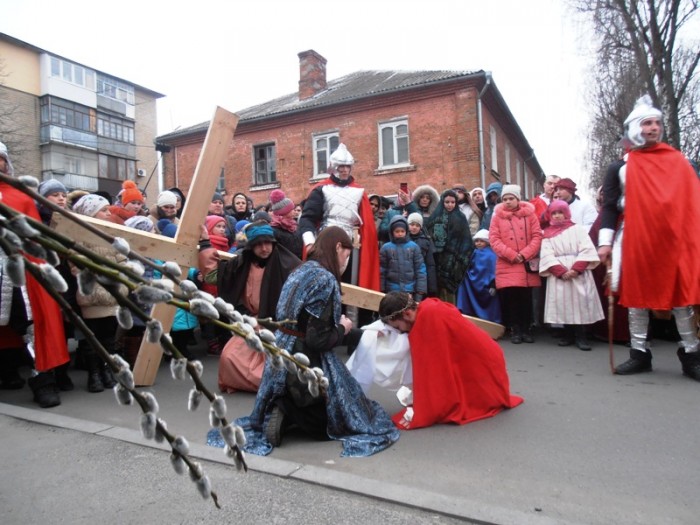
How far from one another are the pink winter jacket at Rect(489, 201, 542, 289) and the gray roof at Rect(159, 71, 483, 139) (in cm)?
1219

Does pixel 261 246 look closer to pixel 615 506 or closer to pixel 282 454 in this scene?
pixel 282 454

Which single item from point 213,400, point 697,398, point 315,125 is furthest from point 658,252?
point 315,125

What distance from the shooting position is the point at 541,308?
22.5ft

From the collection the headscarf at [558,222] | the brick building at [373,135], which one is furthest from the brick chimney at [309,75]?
the headscarf at [558,222]

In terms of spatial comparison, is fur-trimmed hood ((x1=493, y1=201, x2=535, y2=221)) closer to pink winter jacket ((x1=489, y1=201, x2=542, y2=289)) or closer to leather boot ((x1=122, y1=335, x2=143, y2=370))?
pink winter jacket ((x1=489, y1=201, x2=542, y2=289))

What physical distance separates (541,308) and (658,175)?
2.79m

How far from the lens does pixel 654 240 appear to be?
438cm

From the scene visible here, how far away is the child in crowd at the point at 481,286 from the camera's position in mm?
6773

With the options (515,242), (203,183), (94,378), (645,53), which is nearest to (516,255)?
(515,242)

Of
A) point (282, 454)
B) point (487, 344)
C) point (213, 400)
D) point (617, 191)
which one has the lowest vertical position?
point (282, 454)

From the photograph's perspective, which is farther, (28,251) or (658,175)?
(658,175)

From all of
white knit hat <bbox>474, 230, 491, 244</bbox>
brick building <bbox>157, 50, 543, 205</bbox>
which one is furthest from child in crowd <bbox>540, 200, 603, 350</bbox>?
brick building <bbox>157, 50, 543, 205</bbox>

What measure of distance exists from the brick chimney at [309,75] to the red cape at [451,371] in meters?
20.5

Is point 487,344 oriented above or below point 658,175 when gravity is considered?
below
